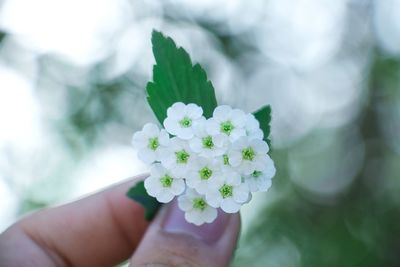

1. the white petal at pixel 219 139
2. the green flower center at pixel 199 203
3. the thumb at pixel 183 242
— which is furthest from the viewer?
the thumb at pixel 183 242

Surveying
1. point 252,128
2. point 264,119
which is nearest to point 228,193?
point 252,128

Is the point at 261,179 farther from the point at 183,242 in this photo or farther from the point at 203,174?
the point at 183,242

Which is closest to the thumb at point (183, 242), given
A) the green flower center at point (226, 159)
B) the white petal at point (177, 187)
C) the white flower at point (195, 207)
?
the white flower at point (195, 207)

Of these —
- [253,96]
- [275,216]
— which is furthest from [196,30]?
[275,216]

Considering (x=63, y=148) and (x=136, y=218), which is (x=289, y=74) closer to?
(x=63, y=148)

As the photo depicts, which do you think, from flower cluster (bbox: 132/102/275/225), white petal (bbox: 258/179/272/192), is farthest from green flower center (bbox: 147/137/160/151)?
white petal (bbox: 258/179/272/192)

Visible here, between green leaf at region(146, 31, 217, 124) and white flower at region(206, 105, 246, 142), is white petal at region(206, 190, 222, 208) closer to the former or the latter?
white flower at region(206, 105, 246, 142)

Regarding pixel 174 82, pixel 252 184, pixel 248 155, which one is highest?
pixel 174 82

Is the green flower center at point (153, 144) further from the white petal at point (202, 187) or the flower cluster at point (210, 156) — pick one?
the white petal at point (202, 187)
